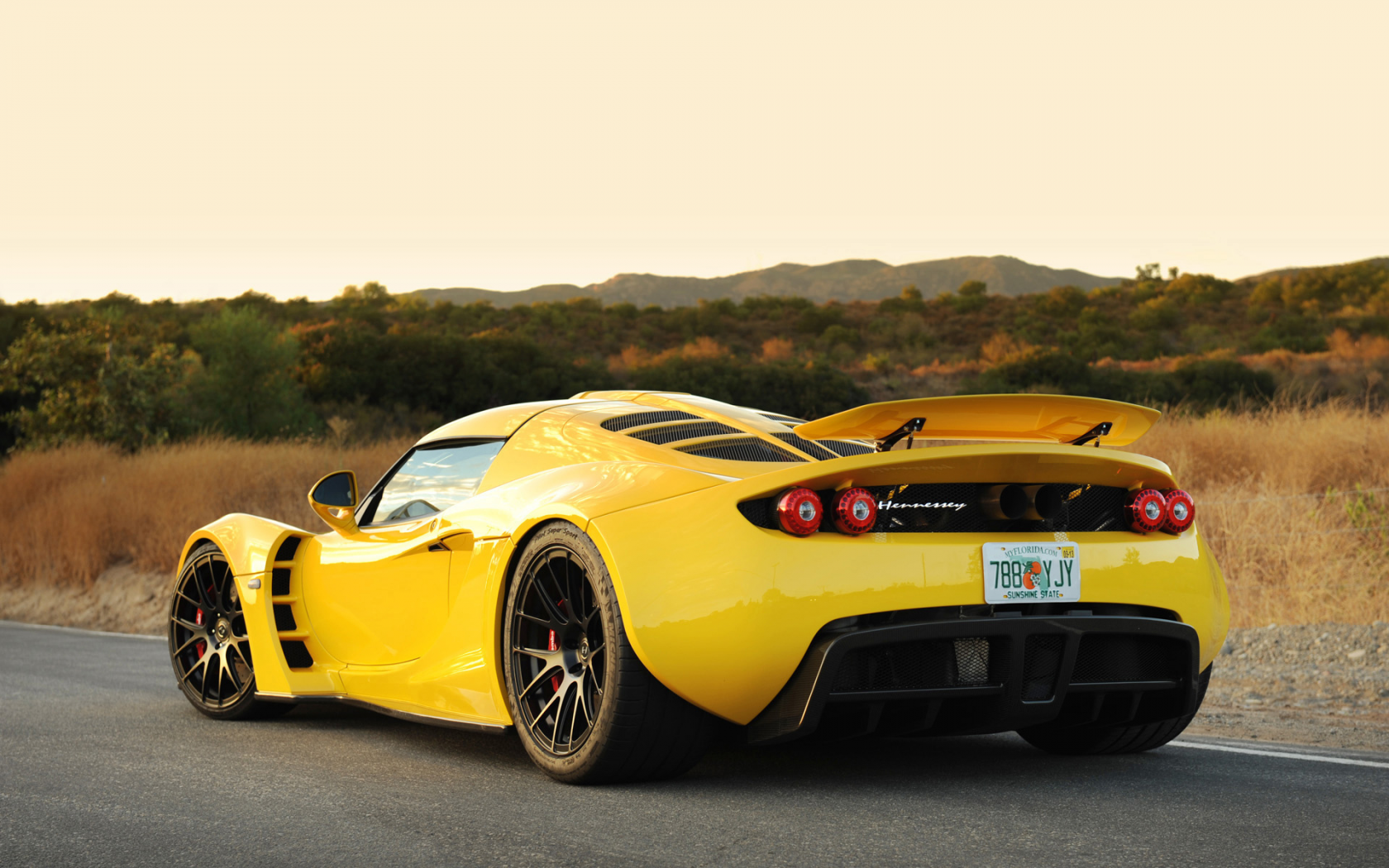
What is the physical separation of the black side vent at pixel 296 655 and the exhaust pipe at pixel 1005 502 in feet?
9.83

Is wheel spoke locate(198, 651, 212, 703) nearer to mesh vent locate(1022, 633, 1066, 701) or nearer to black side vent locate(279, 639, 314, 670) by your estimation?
black side vent locate(279, 639, 314, 670)

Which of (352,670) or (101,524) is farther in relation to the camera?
(101,524)

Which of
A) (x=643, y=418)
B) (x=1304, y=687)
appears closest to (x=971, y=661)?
(x=643, y=418)

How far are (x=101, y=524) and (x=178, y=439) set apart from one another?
11.6 m

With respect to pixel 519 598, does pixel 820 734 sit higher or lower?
lower

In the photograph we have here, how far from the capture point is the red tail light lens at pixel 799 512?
394cm

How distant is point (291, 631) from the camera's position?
5.76m

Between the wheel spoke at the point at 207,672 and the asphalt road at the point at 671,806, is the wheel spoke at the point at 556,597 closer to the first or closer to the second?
the asphalt road at the point at 671,806

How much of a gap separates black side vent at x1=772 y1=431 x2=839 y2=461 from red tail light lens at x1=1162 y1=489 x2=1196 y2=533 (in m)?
1.13

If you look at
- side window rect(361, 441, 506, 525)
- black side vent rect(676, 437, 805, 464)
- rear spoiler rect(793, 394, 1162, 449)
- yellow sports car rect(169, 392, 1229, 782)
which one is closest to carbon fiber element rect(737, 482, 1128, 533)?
yellow sports car rect(169, 392, 1229, 782)

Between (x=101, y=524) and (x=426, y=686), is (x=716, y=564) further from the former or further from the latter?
(x=101, y=524)

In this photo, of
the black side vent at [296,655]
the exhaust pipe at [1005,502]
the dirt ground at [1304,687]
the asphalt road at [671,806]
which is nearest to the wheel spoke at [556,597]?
the asphalt road at [671,806]

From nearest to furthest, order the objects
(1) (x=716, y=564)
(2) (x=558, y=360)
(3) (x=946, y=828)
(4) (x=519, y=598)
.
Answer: (3) (x=946, y=828)
(1) (x=716, y=564)
(4) (x=519, y=598)
(2) (x=558, y=360)

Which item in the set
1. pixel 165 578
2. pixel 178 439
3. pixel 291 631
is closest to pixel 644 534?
pixel 291 631
